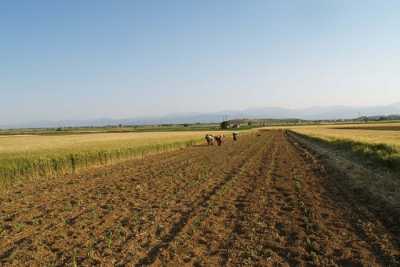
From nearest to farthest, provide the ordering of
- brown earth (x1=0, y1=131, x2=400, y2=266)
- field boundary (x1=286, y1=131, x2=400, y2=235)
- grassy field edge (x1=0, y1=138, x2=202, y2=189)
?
brown earth (x1=0, y1=131, x2=400, y2=266)
field boundary (x1=286, y1=131, x2=400, y2=235)
grassy field edge (x1=0, y1=138, x2=202, y2=189)

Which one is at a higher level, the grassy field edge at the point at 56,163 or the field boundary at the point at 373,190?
the grassy field edge at the point at 56,163

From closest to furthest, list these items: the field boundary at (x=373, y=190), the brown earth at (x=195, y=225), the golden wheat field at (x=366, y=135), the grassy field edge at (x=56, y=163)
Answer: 1. the brown earth at (x=195, y=225)
2. the field boundary at (x=373, y=190)
3. the grassy field edge at (x=56, y=163)
4. the golden wheat field at (x=366, y=135)

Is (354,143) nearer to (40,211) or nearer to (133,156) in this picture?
(133,156)

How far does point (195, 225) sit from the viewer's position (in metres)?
8.21

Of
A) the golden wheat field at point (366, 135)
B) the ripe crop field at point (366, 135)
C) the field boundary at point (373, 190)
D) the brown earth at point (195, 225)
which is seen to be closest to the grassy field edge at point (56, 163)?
the brown earth at point (195, 225)

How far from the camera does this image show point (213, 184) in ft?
44.8

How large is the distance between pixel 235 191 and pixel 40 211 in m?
7.15

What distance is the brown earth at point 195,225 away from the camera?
20.7ft

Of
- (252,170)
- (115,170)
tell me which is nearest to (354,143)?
(252,170)

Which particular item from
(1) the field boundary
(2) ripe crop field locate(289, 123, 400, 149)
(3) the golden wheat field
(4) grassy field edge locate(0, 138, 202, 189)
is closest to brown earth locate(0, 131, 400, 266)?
(1) the field boundary

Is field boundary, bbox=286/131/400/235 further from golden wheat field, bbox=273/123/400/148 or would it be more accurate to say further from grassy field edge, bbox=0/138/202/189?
grassy field edge, bbox=0/138/202/189

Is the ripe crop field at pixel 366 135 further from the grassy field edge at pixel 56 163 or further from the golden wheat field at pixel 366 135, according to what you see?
the grassy field edge at pixel 56 163

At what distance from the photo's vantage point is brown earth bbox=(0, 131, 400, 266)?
631 centimetres

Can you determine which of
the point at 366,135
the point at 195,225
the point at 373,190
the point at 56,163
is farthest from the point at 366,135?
the point at 195,225
